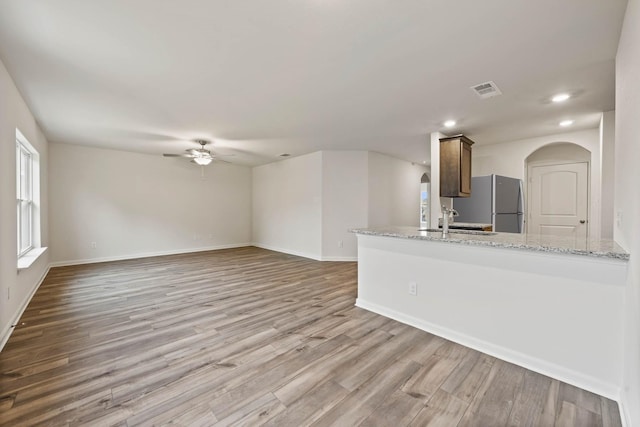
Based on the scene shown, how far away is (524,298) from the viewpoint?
81.6 inches

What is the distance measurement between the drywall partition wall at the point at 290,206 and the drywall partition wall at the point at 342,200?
0.53ft

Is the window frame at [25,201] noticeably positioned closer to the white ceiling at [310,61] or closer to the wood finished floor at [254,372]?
the white ceiling at [310,61]

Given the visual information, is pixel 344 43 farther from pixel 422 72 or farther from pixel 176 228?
pixel 176 228

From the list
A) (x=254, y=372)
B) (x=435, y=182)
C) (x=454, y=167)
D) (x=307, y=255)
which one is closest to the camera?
(x=254, y=372)

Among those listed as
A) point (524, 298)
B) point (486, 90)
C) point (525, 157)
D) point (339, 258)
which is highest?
point (486, 90)

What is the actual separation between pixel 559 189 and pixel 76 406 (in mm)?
6990

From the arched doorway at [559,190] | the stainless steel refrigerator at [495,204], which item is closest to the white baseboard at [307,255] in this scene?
the stainless steel refrigerator at [495,204]

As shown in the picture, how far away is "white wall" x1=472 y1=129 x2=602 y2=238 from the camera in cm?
419

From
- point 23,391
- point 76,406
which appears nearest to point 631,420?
point 76,406

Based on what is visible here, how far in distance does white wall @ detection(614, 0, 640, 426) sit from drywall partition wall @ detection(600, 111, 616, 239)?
200cm

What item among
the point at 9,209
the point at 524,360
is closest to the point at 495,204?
the point at 524,360

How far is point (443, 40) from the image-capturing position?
2035mm

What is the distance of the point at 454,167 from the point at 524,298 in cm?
263

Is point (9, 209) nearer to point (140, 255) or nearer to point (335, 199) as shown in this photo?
point (140, 255)
